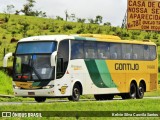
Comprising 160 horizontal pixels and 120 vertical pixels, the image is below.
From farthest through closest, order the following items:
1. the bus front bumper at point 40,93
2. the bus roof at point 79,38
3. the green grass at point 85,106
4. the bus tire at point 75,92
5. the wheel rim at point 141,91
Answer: the wheel rim at point 141,91
the bus tire at point 75,92
the bus roof at point 79,38
the bus front bumper at point 40,93
the green grass at point 85,106

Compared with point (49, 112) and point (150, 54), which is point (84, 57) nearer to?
point (150, 54)

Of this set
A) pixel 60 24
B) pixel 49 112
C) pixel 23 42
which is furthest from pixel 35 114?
pixel 60 24

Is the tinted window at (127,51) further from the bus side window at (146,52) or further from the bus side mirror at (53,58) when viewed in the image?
the bus side mirror at (53,58)

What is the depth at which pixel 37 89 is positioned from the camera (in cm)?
2691

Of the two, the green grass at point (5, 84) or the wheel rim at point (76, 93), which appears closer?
the wheel rim at point (76, 93)

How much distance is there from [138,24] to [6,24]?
45.1 metres

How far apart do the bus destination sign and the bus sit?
1114 mm

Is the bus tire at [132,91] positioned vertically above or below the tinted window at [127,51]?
below

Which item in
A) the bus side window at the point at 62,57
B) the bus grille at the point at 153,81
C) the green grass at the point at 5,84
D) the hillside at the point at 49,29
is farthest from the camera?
the hillside at the point at 49,29

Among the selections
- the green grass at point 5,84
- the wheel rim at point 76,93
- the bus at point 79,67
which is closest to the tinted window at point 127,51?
the bus at point 79,67

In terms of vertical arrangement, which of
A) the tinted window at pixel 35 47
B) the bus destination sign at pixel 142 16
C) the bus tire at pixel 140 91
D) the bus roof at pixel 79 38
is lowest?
the bus tire at pixel 140 91

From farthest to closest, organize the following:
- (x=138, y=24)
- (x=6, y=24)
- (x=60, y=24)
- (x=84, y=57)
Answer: (x=60, y=24) < (x=6, y=24) < (x=138, y=24) < (x=84, y=57)

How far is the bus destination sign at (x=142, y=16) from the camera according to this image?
1300 inches

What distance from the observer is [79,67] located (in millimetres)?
28656
